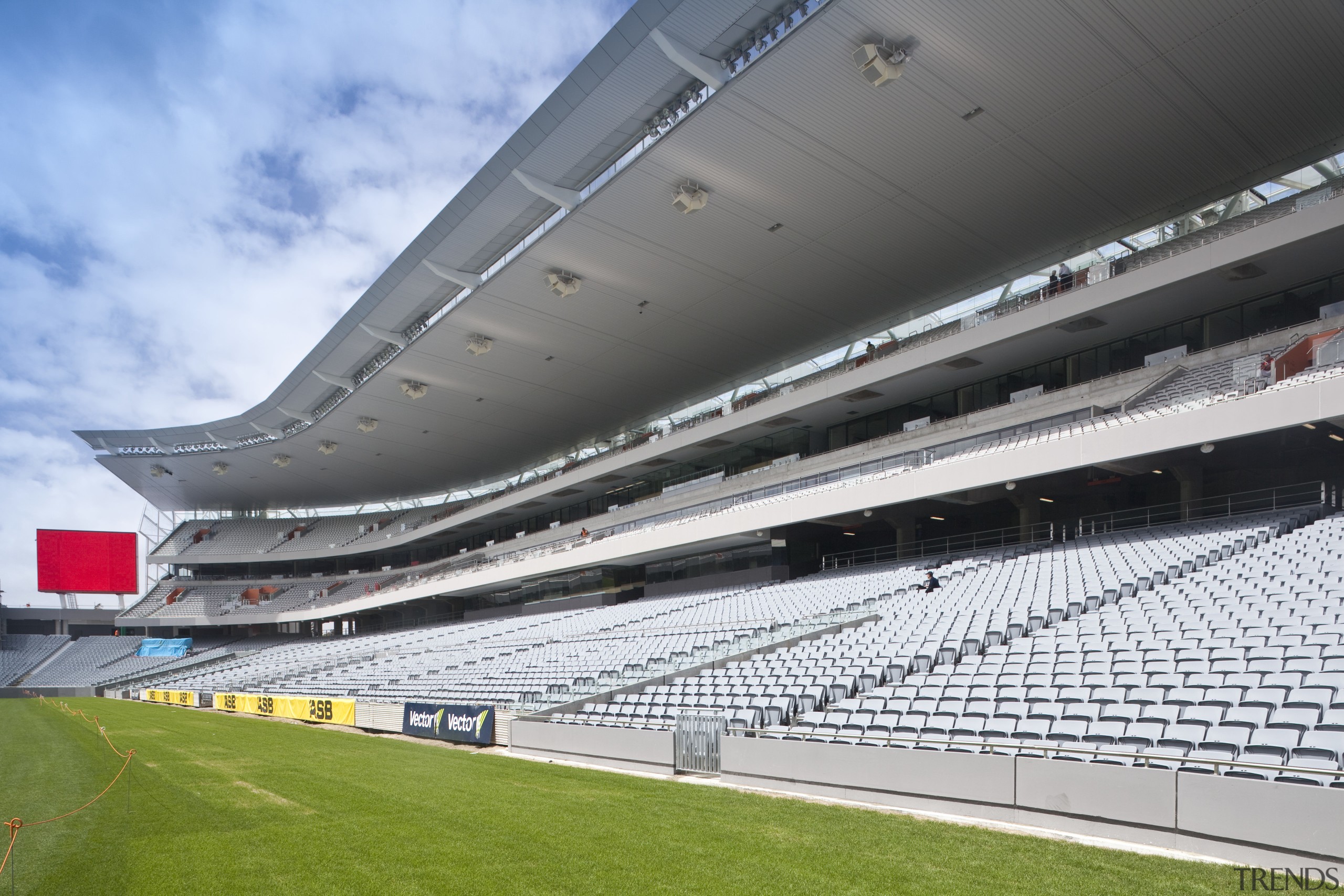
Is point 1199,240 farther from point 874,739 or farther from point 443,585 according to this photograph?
point 443,585

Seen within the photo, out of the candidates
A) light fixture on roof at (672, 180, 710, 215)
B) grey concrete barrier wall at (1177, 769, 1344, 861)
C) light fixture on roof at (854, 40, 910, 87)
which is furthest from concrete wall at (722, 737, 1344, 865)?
light fixture on roof at (672, 180, 710, 215)

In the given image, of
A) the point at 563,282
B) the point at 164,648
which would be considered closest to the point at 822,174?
the point at 563,282

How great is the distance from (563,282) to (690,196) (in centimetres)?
634

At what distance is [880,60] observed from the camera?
17.0 metres

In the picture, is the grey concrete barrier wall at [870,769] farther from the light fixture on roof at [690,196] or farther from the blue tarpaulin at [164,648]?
the blue tarpaulin at [164,648]

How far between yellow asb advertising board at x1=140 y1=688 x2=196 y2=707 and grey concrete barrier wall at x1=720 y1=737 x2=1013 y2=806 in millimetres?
32693

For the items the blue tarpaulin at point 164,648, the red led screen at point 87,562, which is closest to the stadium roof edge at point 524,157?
the blue tarpaulin at point 164,648

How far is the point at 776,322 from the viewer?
3159 centimetres

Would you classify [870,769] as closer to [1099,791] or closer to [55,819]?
[1099,791]

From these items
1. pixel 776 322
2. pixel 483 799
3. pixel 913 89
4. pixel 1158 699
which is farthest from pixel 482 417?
pixel 1158 699

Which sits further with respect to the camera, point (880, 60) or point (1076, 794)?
point (880, 60)

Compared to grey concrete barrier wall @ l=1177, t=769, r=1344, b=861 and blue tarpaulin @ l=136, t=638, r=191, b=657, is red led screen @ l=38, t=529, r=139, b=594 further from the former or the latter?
grey concrete barrier wall @ l=1177, t=769, r=1344, b=861

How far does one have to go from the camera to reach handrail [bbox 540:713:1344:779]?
7.34 m

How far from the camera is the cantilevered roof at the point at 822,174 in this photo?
682 inches
